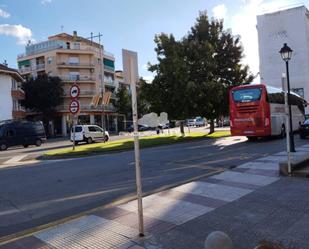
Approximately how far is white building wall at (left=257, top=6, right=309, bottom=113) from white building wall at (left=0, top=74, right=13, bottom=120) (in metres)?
43.8

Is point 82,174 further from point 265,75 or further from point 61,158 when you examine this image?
point 265,75

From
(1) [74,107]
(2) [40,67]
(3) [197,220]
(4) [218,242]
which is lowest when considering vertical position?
(3) [197,220]

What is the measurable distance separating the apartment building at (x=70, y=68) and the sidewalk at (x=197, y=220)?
205 feet

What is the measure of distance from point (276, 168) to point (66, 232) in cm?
728

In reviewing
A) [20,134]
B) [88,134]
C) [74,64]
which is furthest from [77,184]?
[74,64]

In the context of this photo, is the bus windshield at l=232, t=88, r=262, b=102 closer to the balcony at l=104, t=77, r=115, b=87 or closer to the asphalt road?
the asphalt road

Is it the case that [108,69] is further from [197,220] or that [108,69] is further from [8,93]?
[197,220]

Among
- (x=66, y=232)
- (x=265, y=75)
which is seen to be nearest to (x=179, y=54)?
(x=66, y=232)

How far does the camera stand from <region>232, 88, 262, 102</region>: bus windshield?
23094 mm

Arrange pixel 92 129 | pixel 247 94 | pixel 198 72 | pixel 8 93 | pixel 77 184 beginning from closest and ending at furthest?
pixel 77 184
pixel 247 94
pixel 198 72
pixel 92 129
pixel 8 93

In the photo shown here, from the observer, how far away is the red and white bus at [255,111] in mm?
23031

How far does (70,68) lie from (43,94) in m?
12.3

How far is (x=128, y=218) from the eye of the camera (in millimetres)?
6719

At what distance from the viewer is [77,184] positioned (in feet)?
34.5
